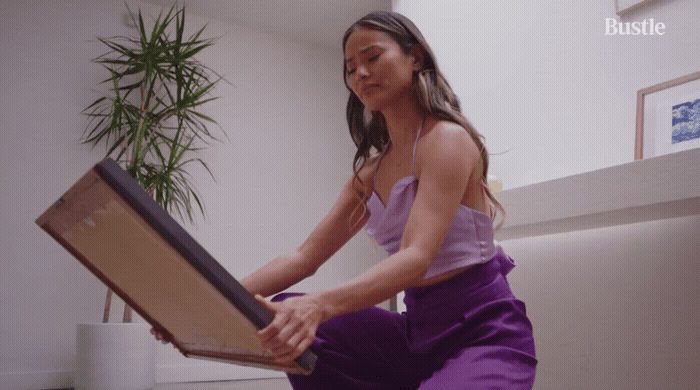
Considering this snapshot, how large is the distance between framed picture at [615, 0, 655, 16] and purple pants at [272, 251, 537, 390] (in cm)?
178

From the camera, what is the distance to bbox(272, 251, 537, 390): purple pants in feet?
3.26

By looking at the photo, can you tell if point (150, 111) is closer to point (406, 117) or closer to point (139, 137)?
point (139, 137)

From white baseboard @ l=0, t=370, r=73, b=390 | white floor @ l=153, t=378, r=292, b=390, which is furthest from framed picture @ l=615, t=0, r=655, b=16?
white baseboard @ l=0, t=370, r=73, b=390

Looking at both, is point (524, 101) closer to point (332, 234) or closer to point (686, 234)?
point (686, 234)

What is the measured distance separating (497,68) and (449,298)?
7.32 ft

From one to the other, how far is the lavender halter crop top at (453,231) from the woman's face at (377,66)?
0.09 meters

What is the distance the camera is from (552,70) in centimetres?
282

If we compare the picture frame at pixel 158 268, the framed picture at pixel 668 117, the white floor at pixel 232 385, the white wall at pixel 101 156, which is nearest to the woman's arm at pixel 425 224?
the picture frame at pixel 158 268

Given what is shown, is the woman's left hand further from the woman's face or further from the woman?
the woman's face

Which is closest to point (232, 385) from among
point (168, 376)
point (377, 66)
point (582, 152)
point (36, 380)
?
point (168, 376)

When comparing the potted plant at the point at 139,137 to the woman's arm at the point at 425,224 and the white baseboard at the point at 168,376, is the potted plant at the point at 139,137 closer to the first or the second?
the white baseboard at the point at 168,376

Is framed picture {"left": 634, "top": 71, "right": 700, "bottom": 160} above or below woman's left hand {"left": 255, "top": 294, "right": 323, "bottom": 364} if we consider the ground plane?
above

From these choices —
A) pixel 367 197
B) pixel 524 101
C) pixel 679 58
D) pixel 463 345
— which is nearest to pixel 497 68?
pixel 524 101

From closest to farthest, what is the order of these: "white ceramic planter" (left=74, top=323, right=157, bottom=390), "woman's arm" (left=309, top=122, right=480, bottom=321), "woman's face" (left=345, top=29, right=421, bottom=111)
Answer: "woman's arm" (left=309, top=122, right=480, bottom=321) < "woman's face" (left=345, top=29, right=421, bottom=111) < "white ceramic planter" (left=74, top=323, right=157, bottom=390)
